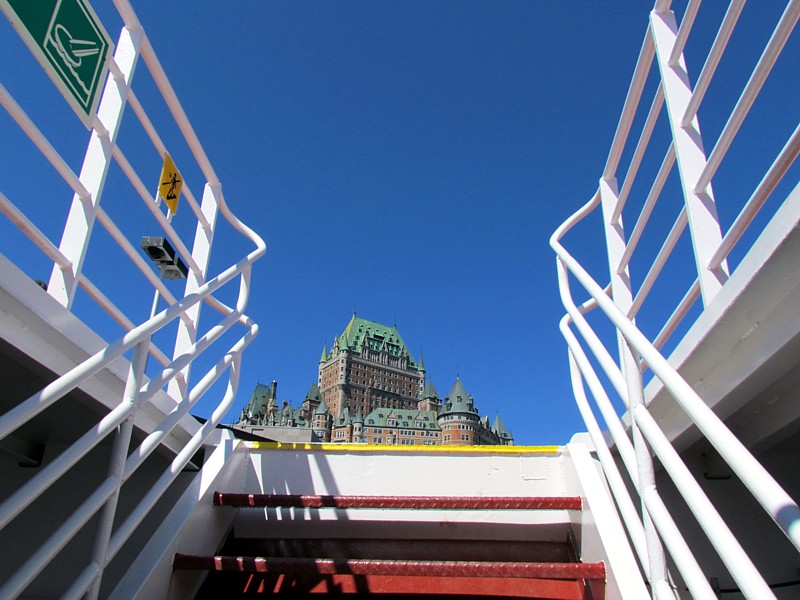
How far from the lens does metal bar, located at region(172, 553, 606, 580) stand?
5.63 ft

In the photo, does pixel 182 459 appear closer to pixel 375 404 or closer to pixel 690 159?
pixel 690 159

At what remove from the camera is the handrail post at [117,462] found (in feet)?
4.84

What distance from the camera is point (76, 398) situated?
1.90 metres

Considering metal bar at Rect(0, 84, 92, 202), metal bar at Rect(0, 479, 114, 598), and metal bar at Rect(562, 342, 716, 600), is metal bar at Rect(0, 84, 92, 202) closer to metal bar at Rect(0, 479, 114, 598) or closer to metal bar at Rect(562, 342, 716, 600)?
metal bar at Rect(0, 479, 114, 598)

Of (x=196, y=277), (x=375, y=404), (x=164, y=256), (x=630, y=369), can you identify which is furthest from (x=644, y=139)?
(x=375, y=404)

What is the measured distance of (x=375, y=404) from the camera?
102 meters

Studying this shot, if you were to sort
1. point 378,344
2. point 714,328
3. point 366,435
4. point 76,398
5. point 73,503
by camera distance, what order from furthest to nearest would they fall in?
point 378,344 < point 366,435 < point 73,503 < point 76,398 < point 714,328

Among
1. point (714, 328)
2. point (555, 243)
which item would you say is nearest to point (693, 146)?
point (714, 328)

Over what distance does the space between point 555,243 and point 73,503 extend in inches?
101

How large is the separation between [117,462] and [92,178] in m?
1.05

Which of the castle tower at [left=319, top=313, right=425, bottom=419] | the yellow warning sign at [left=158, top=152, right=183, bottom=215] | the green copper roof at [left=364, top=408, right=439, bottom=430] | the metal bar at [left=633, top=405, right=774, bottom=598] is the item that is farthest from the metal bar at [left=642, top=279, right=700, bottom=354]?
the castle tower at [left=319, top=313, right=425, bottom=419]

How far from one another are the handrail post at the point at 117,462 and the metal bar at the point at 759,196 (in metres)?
1.78

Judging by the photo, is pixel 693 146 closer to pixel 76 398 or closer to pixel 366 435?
pixel 76 398

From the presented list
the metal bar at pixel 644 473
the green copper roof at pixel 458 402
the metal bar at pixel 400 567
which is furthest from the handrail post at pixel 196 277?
the green copper roof at pixel 458 402
